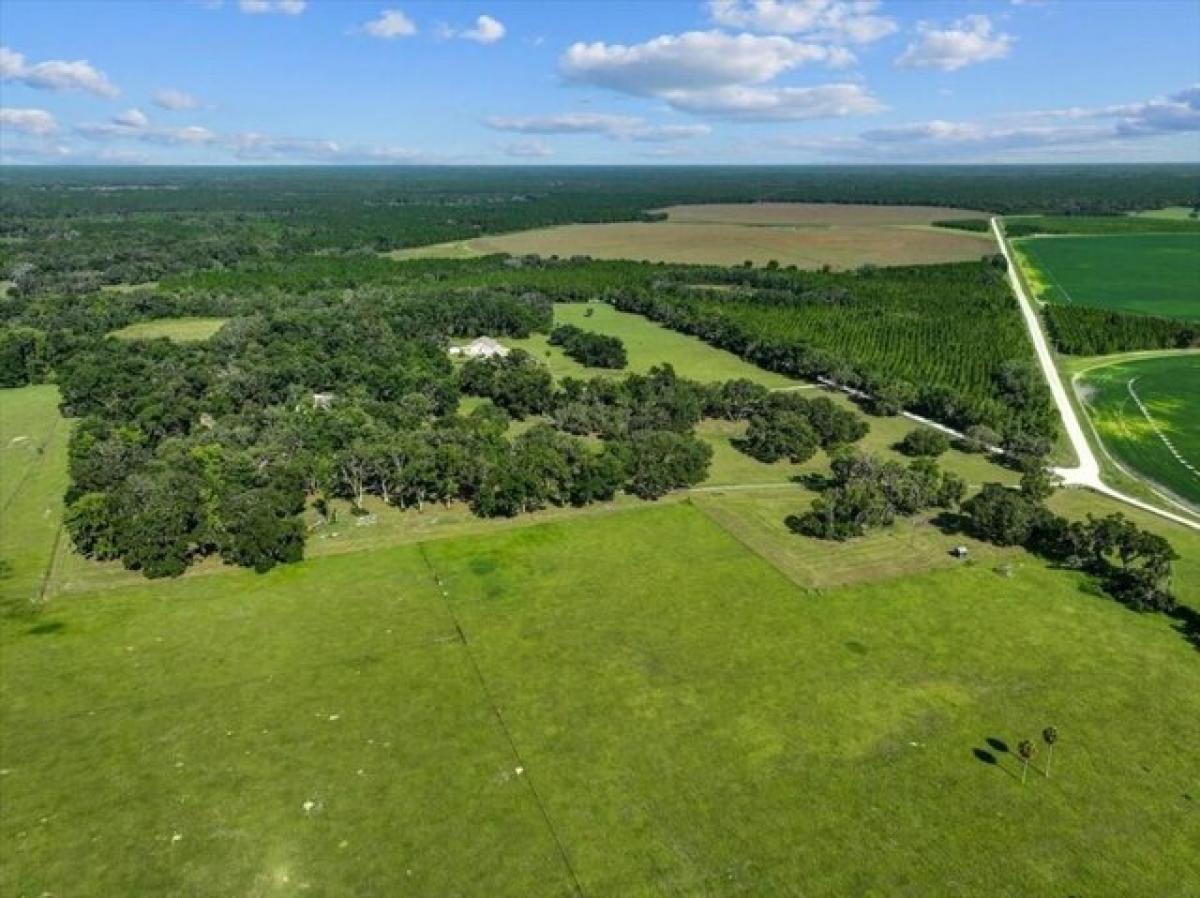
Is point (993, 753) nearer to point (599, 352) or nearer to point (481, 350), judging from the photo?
point (599, 352)

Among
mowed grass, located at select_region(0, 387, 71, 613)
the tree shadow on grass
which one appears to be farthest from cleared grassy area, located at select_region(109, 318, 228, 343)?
the tree shadow on grass

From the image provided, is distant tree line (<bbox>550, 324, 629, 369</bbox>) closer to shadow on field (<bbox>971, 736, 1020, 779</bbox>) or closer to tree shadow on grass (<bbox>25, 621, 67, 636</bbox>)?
tree shadow on grass (<bbox>25, 621, 67, 636</bbox>)

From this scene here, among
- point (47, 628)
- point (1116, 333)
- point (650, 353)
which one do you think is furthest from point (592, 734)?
point (1116, 333)

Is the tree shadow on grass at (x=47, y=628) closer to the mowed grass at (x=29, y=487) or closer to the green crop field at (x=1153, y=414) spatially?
the mowed grass at (x=29, y=487)

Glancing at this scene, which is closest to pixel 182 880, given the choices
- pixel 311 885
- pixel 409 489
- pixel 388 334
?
pixel 311 885

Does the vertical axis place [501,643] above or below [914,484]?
below

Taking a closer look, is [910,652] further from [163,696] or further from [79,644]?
[79,644]

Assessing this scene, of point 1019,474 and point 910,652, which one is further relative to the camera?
point 1019,474

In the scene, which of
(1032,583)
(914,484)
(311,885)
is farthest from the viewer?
(914,484)
